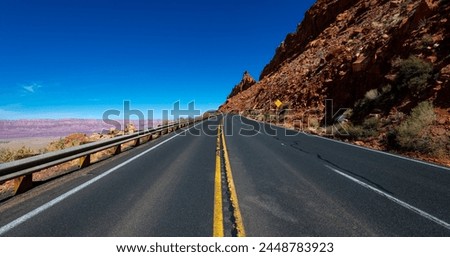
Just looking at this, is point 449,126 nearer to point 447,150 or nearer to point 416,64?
point 447,150

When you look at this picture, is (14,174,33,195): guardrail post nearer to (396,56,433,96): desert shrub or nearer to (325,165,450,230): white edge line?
(325,165,450,230): white edge line

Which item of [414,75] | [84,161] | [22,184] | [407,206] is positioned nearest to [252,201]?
[407,206]

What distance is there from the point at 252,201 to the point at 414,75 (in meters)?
17.3

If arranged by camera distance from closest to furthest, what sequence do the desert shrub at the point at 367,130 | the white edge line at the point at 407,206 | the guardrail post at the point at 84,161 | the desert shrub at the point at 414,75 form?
the white edge line at the point at 407,206, the guardrail post at the point at 84,161, the desert shrub at the point at 367,130, the desert shrub at the point at 414,75

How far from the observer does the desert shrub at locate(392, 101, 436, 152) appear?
12.1m

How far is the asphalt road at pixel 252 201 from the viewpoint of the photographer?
4.45 meters

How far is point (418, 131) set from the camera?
44.3ft

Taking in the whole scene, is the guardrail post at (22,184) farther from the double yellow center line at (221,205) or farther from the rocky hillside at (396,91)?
the rocky hillside at (396,91)

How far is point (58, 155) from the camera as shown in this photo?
25.5 ft

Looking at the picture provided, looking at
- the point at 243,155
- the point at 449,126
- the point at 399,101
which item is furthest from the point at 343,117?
the point at 243,155

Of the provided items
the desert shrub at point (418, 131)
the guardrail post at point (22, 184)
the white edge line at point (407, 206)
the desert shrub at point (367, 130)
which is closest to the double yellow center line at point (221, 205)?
the white edge line at point (407, 206)

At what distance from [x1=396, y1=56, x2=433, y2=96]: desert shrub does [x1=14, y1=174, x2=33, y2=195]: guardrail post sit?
18576 mm

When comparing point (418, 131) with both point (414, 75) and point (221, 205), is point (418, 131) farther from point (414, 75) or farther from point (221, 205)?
point (221, 205)

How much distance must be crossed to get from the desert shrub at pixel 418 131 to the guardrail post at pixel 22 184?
1281 centimetres
